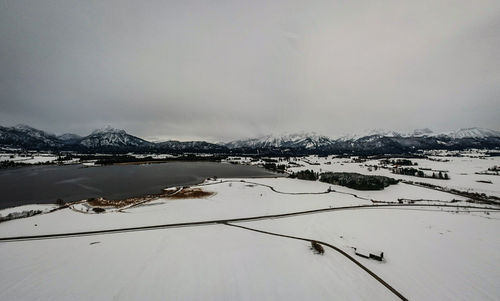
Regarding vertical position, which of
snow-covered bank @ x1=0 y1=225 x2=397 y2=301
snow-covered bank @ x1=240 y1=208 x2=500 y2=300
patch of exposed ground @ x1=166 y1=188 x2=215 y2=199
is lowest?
snow-covered bank @ x1=240 y1=208 x2=500 y2=300

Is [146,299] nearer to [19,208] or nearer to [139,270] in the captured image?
[139,270]

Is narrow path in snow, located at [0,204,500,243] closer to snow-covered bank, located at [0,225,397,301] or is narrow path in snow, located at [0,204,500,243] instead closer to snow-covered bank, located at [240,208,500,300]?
snow-covered bank, located at [0,225,397,301]

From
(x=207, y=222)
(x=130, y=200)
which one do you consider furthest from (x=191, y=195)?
(x=207, y=222)

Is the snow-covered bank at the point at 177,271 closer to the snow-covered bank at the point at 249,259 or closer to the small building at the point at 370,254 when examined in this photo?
the snow-covered bank at the point at 249,259

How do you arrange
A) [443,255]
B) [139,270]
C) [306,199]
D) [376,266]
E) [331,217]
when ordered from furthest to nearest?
[306,199] → [331,217] → [443,255] → [376,266] → [139,270]

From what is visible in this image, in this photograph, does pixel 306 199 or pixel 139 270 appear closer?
pixel 139 270

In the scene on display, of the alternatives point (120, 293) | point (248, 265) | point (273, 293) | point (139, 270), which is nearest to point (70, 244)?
point (139, 270)

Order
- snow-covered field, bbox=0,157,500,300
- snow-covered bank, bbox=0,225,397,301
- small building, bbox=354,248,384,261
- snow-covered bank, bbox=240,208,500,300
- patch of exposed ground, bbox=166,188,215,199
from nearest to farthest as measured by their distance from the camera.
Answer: snow-covered bank, bbox=0,225,397,301
snow-covered field, bbox=0,157,500,300
snow-covered bank, bbox=240,208,500,300
small building, bbox=354,248,384,261
patch of exposed ground, bbox=166,188,215,199

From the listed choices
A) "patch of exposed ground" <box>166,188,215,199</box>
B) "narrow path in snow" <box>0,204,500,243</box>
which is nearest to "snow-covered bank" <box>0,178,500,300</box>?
"narrow path in snow" <box>0,204,500,243</box>
